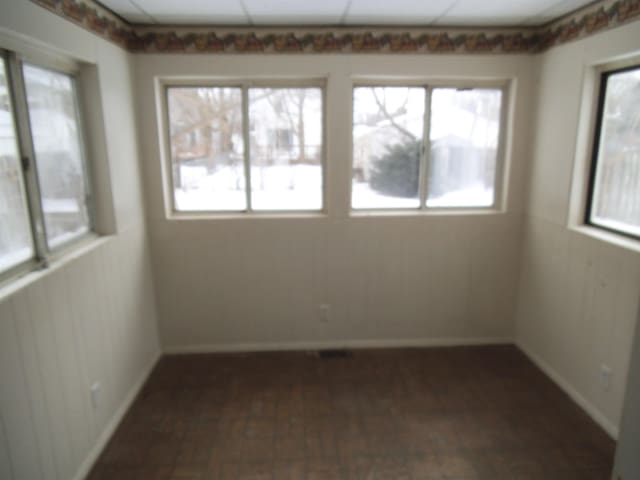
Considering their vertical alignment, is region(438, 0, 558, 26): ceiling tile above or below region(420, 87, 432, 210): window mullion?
above

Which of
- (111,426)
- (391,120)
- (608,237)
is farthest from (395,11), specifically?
(111,426)

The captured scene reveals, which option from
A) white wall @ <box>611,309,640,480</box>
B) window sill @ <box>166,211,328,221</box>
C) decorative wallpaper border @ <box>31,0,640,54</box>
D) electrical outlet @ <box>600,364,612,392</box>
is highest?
decorative wallpaper border @ <box>31,0,640,54</box>

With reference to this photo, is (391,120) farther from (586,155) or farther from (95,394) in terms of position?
(95,394)

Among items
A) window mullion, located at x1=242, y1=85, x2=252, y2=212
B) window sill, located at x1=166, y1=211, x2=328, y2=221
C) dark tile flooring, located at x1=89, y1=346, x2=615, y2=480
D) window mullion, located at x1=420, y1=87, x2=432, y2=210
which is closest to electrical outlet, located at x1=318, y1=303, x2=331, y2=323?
dark tile flooring, located at x1=89, y1=346, x2=615, y2=480

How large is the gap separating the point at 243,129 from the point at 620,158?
2538 millimetres

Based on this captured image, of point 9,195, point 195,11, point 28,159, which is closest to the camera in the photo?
point 9,195

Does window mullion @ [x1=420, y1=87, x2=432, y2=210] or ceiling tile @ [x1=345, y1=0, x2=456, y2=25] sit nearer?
ceiling tile @ [x1=345, y1=0, x2=456, y2=25]

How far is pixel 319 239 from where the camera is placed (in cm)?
335

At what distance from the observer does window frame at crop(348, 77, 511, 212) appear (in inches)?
127

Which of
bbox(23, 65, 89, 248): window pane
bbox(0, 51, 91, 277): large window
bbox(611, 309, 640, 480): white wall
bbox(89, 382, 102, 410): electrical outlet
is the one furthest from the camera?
bbox(89, 382, 102, 410): electrical outlet

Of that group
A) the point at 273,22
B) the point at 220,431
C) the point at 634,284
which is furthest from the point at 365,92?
the point at 220,431

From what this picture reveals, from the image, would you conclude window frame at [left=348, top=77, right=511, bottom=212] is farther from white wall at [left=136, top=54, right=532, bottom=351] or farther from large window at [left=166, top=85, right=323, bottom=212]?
large window at [left=166, top=85, right=323, bottom=212]

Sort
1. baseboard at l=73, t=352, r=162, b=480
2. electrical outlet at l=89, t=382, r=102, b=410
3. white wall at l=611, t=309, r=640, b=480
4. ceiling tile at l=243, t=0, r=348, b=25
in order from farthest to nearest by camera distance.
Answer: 1. ceiling tile at l=243, t=0, r=348, b=25
2. electrical outlet at l=89, t=382, r=102, b=410
3. baseboard at l=73, t=352, r=162, b=480
4. white wall at l=611, t=309, r=640, b=480

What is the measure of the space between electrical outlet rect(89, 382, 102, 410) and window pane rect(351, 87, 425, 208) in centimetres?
216
